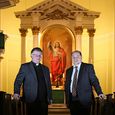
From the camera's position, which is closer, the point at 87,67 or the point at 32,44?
the point at 87,67

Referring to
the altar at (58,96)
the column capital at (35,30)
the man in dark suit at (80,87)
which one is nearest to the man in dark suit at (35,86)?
the man in dark suit at (80,87)

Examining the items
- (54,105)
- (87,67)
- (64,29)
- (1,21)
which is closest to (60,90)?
(54,105)

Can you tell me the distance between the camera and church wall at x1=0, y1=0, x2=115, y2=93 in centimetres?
1617

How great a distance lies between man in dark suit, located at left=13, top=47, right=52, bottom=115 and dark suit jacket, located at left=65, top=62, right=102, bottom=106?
41 cm

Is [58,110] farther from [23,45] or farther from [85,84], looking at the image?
[85,84]

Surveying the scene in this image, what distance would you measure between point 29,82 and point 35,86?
0.44 ft

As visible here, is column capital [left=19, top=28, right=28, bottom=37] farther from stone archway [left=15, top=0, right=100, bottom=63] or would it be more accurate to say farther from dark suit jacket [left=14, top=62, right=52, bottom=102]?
dark suit jacket [left=14, top=62, right=52, bottom=102]

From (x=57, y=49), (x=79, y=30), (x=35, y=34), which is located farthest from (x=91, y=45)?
(x=35, y=34)

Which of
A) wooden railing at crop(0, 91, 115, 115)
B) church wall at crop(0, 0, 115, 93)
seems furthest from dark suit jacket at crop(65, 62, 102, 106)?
church wall at crop(0, 0, 115, 93)

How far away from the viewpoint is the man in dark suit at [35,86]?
6.93 metres

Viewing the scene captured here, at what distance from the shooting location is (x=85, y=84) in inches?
283

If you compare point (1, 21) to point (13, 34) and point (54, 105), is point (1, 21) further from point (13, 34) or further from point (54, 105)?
point (54, 105)

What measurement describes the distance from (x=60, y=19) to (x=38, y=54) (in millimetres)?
8535

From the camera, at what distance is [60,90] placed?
14.9 meters
